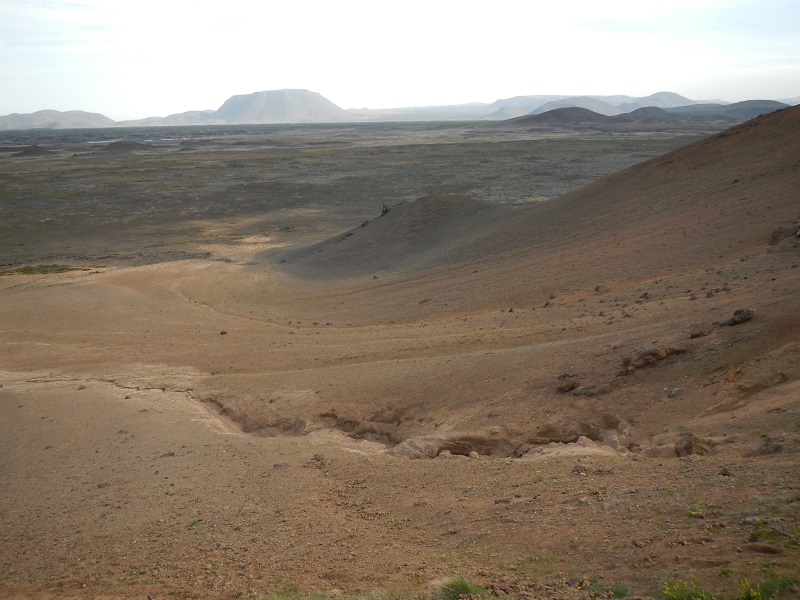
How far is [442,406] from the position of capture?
1196 centimetres

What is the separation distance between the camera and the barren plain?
6.73m

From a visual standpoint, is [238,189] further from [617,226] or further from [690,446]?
[690,446]

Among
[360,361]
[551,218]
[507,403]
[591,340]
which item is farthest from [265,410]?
[551,218]

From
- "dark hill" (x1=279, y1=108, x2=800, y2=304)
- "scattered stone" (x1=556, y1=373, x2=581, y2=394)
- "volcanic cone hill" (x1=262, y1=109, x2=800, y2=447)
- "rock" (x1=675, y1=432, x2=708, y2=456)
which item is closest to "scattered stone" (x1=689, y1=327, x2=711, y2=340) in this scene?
"volcanic cone hill" (x1=262, y1=109, x2=800, y2=447)

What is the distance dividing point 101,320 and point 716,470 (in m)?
18.7

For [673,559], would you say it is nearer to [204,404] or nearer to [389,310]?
[204,404]

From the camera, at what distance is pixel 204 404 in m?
14.2

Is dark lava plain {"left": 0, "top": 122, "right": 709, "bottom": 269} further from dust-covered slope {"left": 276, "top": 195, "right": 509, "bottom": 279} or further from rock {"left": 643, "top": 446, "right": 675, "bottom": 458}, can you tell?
rock {"left": 643, "top": 446, "right": 675, "bottom": 458}

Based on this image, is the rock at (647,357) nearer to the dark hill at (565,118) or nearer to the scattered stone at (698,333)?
the scattered stone at (698,333)

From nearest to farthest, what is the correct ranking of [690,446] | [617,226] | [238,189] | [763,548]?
[763,548], [690,446], [617,226], [238,189]

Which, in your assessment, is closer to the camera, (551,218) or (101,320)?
(101,320)

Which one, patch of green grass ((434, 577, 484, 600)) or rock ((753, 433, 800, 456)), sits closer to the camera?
patch of green grass ((434, 577, 484, 600))

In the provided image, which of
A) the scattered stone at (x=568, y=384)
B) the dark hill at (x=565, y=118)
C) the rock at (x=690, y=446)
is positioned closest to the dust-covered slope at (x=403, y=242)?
the scattered stone at (x=568, y=384)

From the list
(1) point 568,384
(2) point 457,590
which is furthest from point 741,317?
(2) point 457,590
